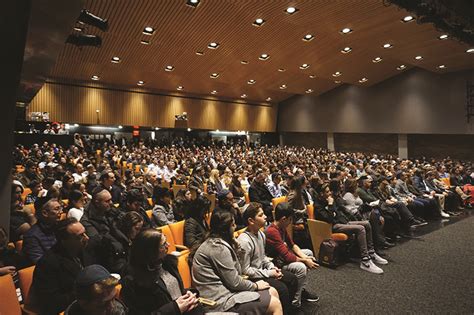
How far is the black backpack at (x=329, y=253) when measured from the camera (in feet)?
14.9

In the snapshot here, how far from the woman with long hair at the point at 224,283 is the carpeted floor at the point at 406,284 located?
113cm

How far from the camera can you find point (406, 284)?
4.04 m

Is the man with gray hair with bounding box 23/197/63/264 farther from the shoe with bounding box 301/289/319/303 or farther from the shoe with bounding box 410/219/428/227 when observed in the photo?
the shoe with bounding box 410/219/428/227

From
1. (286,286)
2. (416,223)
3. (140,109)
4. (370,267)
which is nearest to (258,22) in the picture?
(416,223)

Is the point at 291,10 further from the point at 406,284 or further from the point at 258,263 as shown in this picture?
the point at 258,263

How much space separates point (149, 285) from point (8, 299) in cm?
103

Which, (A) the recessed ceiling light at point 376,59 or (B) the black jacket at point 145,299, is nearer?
(B) the black jacket at point 145,299

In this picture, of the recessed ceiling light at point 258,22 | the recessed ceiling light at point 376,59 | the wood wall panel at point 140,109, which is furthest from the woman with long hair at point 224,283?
the wood wall panel at point 140,109

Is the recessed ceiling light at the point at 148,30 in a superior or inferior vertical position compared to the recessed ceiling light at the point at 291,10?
inferior

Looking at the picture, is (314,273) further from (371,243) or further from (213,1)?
(213,1)

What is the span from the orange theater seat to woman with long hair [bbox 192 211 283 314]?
124 centimetres

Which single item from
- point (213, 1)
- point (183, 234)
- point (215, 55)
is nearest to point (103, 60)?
point (215, 55)

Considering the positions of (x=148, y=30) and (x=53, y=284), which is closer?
(x=53, y=284)

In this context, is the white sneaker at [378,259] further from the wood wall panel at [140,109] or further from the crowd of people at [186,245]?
the wood wall panel at [140,109]
